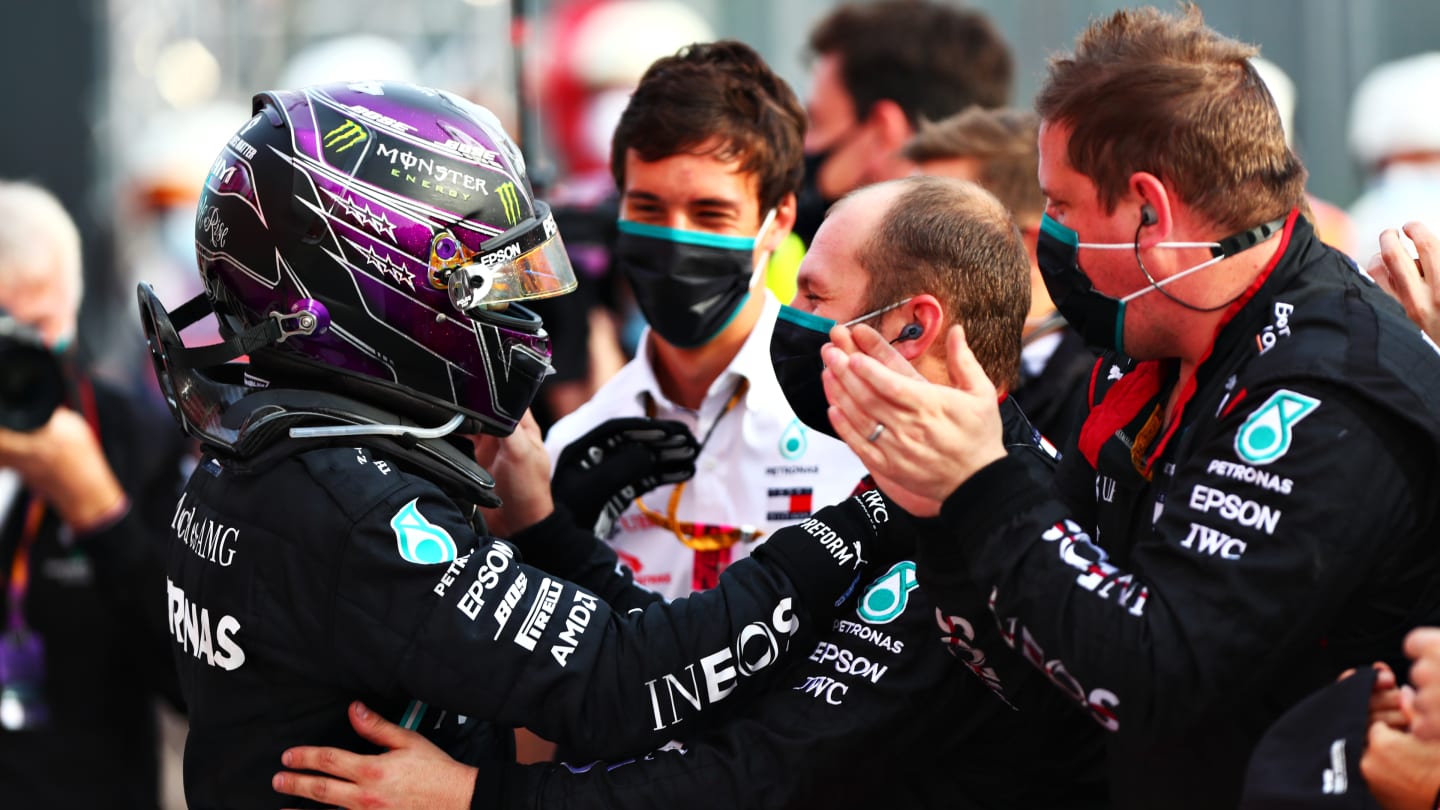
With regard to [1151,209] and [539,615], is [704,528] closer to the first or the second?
[539,615]

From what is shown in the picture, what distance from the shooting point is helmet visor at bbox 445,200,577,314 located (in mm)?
2807

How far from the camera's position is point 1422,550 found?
91.0 inches

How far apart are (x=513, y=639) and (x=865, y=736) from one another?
657 mm

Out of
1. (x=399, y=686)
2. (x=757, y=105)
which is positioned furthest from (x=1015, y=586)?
(x=757, y=105)

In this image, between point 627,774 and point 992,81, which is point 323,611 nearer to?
point 627,774

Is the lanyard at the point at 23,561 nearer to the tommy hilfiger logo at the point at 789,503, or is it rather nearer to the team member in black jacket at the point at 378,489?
the team member in black jacket at the point at 378,489

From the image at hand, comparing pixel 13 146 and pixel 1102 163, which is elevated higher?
pixel 1102 163

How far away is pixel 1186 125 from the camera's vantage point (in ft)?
7.93

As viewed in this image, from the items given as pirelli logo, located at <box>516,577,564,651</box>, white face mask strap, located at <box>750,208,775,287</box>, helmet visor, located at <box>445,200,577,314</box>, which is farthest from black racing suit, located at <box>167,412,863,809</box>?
white face mask strap, located at <box>750,208,775,287</box>

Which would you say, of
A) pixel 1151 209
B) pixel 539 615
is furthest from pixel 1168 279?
pixel 539 615

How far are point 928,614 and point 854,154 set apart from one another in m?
3.52

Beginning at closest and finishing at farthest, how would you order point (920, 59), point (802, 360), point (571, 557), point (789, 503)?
point (802, 360) → point (571, 557) → point (789, 503) → point (920, 59)

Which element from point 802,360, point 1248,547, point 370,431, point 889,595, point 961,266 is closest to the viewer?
point 1248,547

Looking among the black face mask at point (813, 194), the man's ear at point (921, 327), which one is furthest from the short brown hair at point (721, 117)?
the black face mask at point (813, 194)
